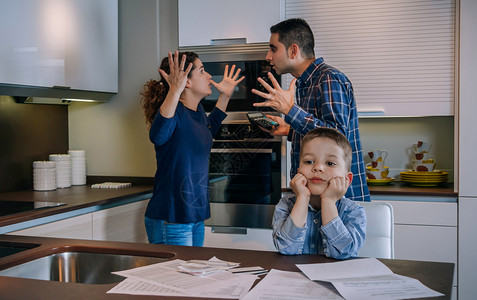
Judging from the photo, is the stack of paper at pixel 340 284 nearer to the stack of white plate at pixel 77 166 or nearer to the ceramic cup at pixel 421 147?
the ceramic cup at pixel 421 147

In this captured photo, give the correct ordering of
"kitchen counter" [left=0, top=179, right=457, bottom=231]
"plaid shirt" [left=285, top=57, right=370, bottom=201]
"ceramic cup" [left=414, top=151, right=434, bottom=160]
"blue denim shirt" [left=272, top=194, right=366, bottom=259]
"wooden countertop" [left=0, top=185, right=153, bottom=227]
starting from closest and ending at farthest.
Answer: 1. "blue denim shirt" [left=272, top=194, right=366, bottom=259]
2. "plaid shirt" [left=285, top=57, right=370, bottom=201]
3. "wooden countertop" [left=0, top=185, right=153, bottom=227]
4. "kitchen counter" [left=0, top=179, right=457, bottom=231]
5. "ceramic cup" [left=414, top=151, right=434, bottom=160]

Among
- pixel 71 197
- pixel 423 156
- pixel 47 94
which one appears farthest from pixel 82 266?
pixel 423 156

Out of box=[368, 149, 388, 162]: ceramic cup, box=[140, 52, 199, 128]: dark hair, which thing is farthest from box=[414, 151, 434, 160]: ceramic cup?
box=[140, 52, 199, 128]: dark hair

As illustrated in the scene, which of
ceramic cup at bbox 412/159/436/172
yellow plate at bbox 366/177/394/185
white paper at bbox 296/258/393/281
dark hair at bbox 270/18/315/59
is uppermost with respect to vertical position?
dark hair at bbox 270/18/315/59

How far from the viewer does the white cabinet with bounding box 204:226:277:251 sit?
9.90 feet

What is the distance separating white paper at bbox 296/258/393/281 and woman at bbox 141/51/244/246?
103 centimetres

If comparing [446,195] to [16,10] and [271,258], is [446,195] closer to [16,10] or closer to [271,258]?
[271,258]

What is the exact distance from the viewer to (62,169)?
319cm

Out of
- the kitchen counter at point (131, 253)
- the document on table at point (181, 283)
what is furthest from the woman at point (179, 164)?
the document on table at point (181, 283)

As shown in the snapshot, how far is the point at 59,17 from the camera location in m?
2.81

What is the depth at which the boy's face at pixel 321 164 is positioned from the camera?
5.06 feet

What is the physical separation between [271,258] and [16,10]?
1.87 meters

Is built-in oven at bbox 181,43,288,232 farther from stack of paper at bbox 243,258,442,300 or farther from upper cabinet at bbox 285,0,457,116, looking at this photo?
stack of paper at bbox 243,258,442,300

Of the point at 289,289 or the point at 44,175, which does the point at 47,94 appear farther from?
the point at 289,289
